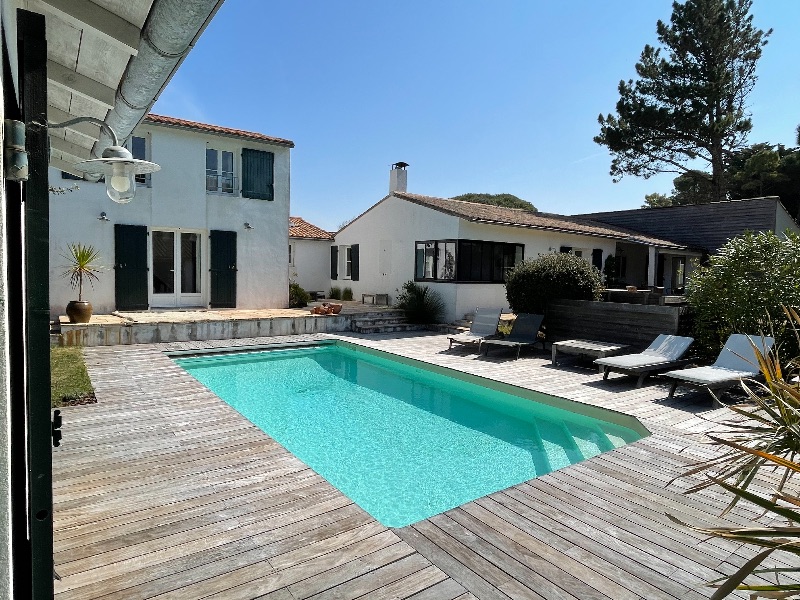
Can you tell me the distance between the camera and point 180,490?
13.9 ft

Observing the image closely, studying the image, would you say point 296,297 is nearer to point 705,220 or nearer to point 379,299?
point 379,299

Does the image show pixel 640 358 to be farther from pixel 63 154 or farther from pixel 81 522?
pixel 63 154

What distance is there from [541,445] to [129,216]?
12.1 metres

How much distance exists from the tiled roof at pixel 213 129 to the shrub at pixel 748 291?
39.5 ft

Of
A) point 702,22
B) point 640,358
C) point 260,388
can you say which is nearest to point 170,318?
point 260,388

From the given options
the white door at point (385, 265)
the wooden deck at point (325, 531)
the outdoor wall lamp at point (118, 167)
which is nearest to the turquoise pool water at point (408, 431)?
the wooden deck at point (325, 531)

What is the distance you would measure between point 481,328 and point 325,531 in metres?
9.32

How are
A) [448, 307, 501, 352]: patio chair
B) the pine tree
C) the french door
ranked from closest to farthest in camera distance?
[448, 307, 501, 352]: patio chair
the french door
the pine tree

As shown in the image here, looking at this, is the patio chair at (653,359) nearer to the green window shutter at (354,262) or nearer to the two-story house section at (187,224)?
the two-story house section at (187,224)

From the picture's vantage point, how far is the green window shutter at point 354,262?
808 inches

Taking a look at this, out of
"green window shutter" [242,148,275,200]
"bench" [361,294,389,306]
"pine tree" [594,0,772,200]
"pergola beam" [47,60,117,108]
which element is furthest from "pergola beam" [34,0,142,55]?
"pine tree" [594,0,772,200]

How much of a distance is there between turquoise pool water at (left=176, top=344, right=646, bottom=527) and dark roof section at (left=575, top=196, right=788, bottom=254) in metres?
17.4

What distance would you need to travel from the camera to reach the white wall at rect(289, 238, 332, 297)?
838 inches

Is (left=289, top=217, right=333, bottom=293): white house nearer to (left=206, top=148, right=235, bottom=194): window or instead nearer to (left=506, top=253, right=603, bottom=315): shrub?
(left=206, top=148, right=235, bottom=194): window
